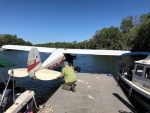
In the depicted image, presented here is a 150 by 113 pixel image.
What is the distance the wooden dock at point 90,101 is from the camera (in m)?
8.38

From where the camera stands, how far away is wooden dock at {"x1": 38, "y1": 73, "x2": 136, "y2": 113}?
27.5 feet

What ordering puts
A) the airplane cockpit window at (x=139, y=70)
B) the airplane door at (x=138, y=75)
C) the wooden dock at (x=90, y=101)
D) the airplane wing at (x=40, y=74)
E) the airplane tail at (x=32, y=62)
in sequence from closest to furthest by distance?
1. the wooden dock at (x=90, y=101)
2. the airplane wing at (x=40, y=74)
3. the airplane tail at (x=32, y=62)
4. the airplane door at (x=138, y=75)
5. the airplane cockpit window at (x=139, y=70)

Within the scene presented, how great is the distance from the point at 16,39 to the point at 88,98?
169 metres

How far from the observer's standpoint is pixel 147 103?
9.09m

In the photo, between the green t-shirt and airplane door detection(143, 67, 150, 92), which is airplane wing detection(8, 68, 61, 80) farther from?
airplane door detection(143, 67, 150, 92)

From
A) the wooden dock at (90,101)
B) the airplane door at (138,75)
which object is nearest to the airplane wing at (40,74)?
the wooden dock at (90,101)

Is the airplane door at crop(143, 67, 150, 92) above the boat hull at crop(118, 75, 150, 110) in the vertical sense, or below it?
above

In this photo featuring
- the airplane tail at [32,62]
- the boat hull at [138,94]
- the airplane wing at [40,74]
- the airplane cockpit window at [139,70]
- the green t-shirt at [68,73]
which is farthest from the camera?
the green t-shirt at [68,73]

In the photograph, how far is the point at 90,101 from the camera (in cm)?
952

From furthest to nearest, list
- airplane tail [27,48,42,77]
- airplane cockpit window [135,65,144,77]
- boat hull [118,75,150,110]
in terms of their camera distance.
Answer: airplane cockpit window [135,65,144,77], airplane tail [27,48,42,77], boat hull [118,75,150,110]

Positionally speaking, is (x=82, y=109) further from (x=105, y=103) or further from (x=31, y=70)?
(x=31, y=70)

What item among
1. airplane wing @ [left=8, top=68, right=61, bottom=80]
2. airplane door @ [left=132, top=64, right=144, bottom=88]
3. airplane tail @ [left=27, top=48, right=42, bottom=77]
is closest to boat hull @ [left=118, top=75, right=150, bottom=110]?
airplane door @ [left=132, top=64, right=144, bottom=88]

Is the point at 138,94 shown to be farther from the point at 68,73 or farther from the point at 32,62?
the point at 32,62

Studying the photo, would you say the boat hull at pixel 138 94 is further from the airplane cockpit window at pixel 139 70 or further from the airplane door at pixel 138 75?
the airplane cockpit window at pixel 139 70
